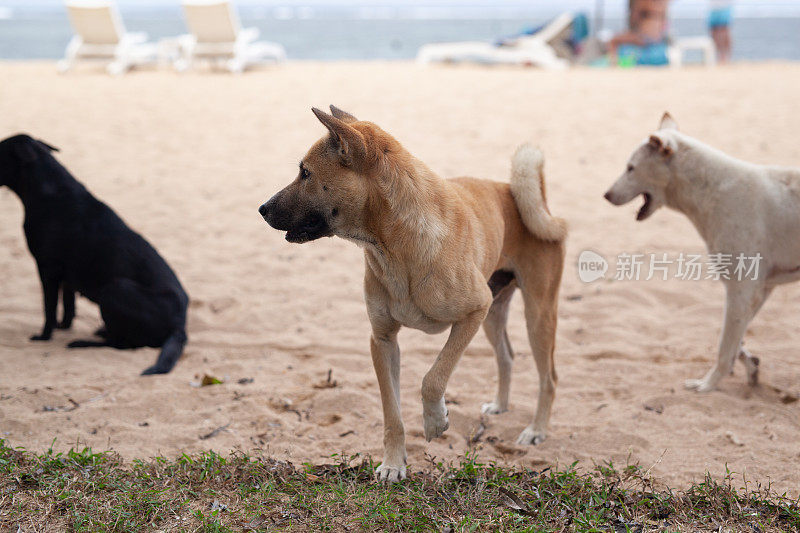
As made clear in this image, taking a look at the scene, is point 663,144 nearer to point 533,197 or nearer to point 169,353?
point 533,197

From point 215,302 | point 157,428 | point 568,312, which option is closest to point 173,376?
point 157,428

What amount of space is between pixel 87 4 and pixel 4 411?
17383mm

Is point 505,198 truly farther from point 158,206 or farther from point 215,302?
point 158,206

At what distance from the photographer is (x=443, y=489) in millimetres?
3410

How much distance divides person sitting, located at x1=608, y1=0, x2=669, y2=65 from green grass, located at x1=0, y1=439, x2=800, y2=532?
17.6 m

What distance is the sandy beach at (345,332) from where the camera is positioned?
4.09 m

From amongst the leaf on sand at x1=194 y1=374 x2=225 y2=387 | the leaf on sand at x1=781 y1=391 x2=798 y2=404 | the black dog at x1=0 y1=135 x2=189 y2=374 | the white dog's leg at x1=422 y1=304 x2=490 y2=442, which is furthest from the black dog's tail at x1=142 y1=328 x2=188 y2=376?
the leaf on sand at x1=781 y1=391 x2=798 y2=404

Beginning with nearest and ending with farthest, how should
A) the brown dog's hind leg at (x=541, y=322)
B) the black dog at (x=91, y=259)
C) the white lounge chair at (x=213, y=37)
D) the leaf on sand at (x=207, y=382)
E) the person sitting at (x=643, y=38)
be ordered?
1. the brown dog's hind leg at (x=541, y=322)
2. the leaf on sand at (x=207, y=382)
3. the black dog at (x=91, y=259)
4. the white lounge chair at (x=213, y=37)
5. the person sitting at (x=643, y=38)

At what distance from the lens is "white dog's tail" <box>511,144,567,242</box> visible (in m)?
3.93

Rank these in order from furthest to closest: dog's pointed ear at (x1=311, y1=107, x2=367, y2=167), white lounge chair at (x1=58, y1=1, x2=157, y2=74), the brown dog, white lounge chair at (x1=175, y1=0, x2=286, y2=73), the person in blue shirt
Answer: the person in blue shirt → white lounge chair at (x1=58, y1=1, x2=157, y2=74) → white lounge chair at (x1=175, y1=0, x2=286, y2=73) → the brown dog → dog's pointed ear at (x1=311, y1=107, x2=367, y2=167)

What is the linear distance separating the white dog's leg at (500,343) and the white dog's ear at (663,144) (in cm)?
154

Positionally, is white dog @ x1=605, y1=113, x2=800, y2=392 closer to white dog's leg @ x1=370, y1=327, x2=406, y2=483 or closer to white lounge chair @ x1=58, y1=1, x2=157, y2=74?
white dog's leg @ x1=370, y1=327, x2=406, y2=483

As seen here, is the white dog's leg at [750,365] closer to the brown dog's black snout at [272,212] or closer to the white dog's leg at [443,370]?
the white dog's leg at [443,370]

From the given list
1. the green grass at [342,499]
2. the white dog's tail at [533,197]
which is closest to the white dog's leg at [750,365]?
the green grass at [342,499]
